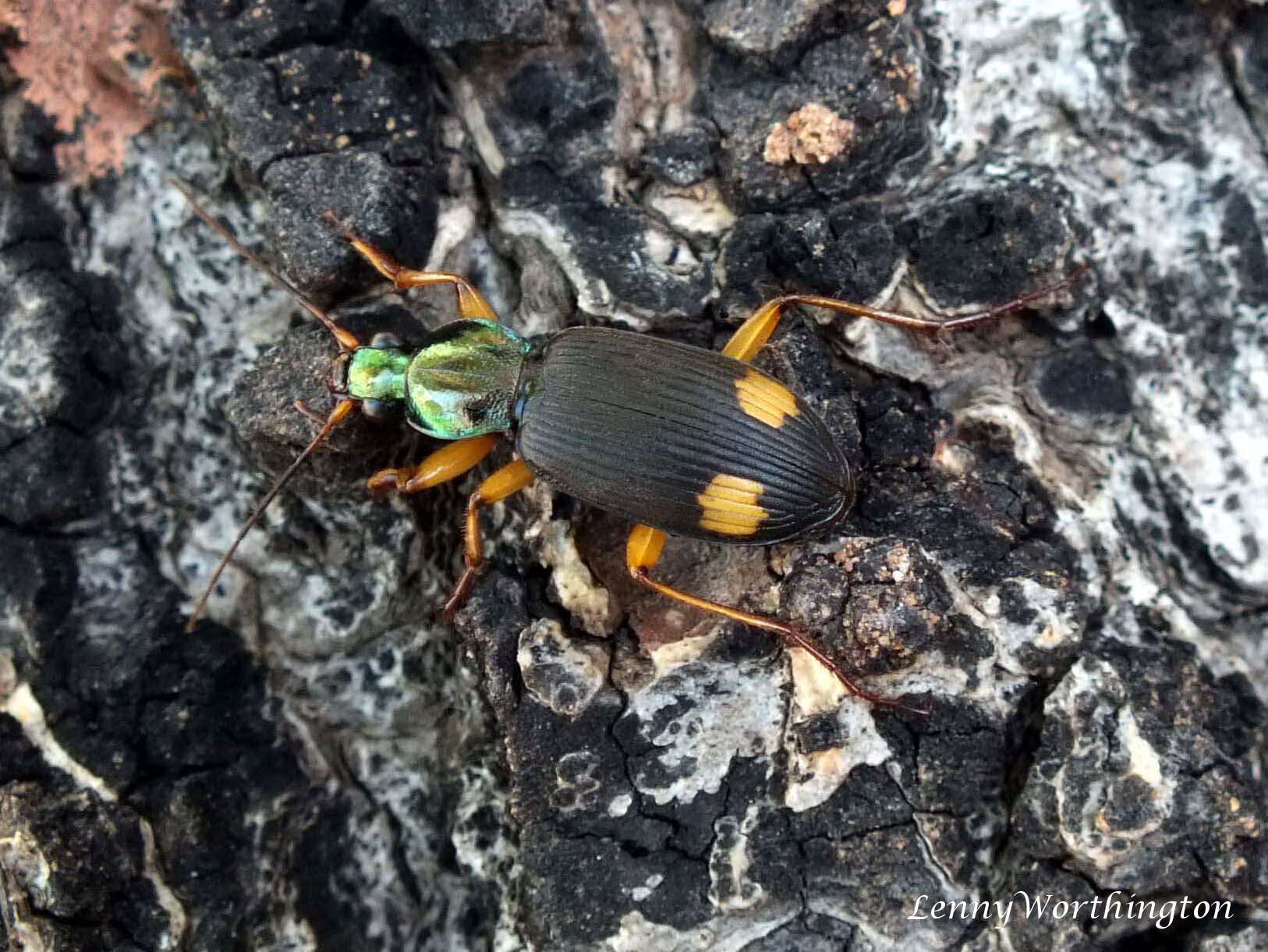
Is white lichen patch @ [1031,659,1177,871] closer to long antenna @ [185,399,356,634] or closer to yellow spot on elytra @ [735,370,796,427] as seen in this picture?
yellow spot on elytra @ [735,370,796,427]

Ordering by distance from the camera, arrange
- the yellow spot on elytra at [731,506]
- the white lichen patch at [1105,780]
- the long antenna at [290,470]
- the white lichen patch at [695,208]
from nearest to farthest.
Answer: the white lichen patch at [1105,780] → the yellow spot on elytra at [731,506] → the long antenna at [290,470] → the white lichen patch at [695,208]

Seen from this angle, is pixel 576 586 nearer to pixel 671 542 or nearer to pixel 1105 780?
pixel 671 542

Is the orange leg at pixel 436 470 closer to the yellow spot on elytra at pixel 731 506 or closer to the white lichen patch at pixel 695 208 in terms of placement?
the yellow spot on elytra at pixel 731 506

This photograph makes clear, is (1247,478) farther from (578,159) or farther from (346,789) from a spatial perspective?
(346,789)

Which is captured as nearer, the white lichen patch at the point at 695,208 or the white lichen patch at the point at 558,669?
the white lichen patch at the point at 558,669

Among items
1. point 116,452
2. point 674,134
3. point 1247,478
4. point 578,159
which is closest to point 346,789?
point 116,452
